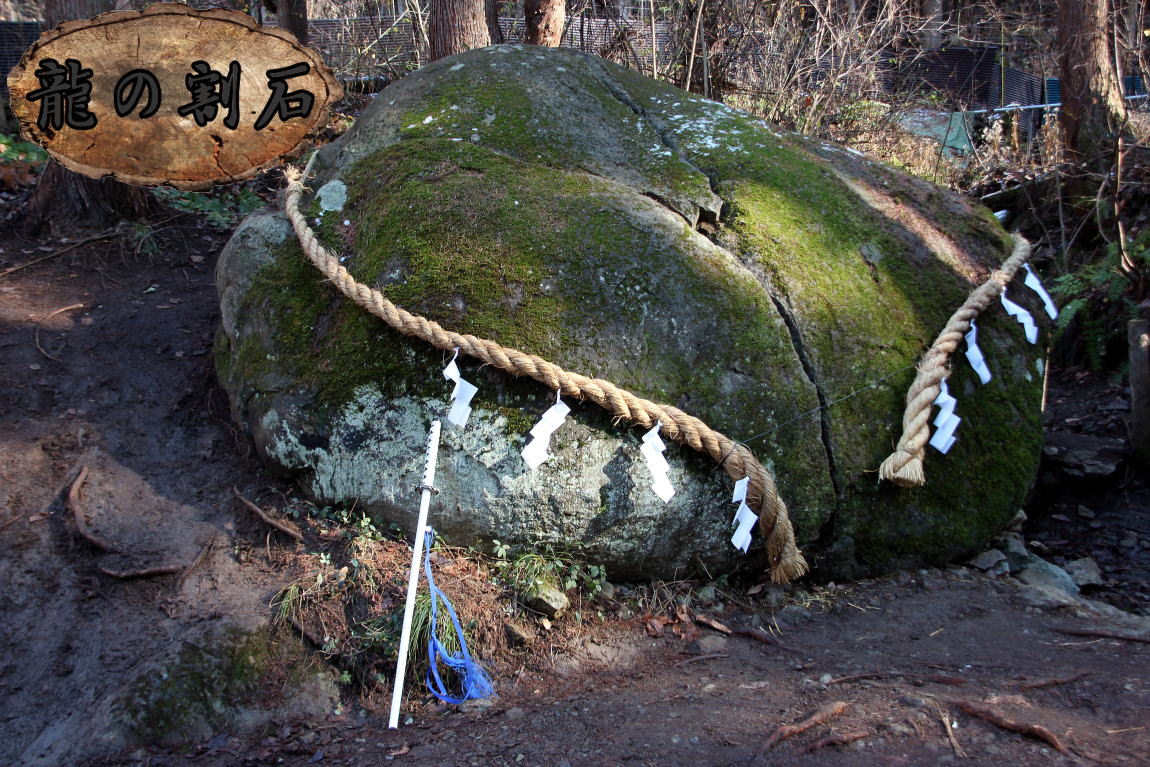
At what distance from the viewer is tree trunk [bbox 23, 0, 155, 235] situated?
4582 mm

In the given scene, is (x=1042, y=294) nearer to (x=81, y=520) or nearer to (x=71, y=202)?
(x=81, y=520)

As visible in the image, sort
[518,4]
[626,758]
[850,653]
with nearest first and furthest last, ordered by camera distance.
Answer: [626,758]
[850,653]
[518,4]

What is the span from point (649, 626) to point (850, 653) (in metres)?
0.65

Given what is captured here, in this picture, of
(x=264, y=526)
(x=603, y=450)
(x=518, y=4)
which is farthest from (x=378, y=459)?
(x=518, y=4)

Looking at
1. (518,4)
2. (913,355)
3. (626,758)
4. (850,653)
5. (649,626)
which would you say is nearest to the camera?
(626,758)

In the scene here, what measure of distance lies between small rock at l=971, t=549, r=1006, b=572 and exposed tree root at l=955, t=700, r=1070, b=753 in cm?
106

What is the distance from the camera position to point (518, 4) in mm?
10805

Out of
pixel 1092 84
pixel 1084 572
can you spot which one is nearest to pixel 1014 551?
pixel 1084 572

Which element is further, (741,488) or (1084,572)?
(1084,572)

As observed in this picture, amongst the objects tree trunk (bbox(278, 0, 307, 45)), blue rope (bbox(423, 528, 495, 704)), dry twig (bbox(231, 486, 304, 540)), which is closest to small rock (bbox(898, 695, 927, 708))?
blue rope (bbox(423, 528, 495, 704))

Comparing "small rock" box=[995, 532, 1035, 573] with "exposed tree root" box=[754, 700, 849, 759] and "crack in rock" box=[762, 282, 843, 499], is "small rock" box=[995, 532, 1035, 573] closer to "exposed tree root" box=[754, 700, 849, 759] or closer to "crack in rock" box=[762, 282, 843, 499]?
"crack in rock" box=[762, 282, 843, 499]

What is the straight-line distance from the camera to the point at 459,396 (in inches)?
107

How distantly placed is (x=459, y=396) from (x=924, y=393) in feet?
5.54

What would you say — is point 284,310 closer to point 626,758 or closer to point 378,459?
point 378,459
